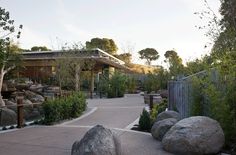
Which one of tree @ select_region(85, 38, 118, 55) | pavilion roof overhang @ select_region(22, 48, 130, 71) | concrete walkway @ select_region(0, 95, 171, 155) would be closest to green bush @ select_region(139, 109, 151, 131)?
concrete walkway @ select_region(0, 95, 171, 155)

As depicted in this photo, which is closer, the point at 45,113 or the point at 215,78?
the point at 215,78

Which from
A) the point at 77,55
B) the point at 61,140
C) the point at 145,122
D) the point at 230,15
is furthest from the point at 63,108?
the point at 77,55

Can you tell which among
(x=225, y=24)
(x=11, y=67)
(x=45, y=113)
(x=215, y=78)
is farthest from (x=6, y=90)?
(x=215, y=78)

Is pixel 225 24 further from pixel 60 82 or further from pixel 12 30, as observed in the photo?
pixel 60 82

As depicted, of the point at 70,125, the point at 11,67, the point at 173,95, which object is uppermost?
the point at 11,67

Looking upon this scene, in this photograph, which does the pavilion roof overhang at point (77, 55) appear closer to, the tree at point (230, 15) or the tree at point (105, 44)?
the tree at point (230, 15)

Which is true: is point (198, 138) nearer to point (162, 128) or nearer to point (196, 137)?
point (196, 137)

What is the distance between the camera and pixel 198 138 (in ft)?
24.9

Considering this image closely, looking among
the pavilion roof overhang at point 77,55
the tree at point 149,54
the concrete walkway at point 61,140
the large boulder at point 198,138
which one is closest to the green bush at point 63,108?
the concrete walkway at point 61,140

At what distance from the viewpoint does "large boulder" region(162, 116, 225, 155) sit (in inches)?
299

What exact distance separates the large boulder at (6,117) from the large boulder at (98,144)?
24.0ft

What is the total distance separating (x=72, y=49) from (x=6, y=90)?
28.1ft

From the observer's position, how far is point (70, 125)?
44.8 feet

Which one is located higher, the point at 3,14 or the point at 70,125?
the point at 3,14
